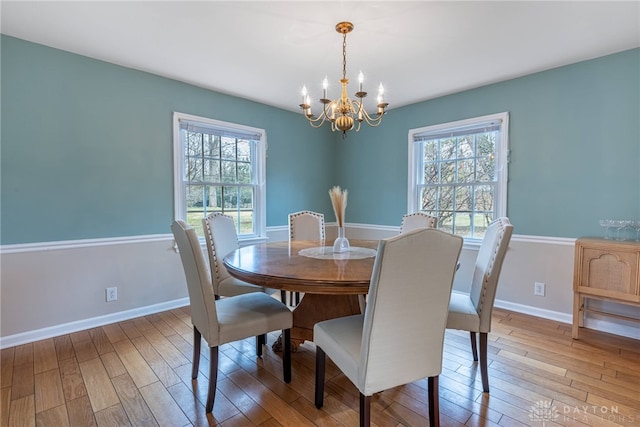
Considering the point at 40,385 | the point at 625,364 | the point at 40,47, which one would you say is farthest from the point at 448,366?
the point at 40,47

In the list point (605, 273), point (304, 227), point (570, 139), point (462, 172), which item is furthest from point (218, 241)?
point (570, 139)

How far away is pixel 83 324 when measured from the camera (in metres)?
2.64

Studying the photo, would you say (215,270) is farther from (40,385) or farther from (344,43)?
(344,43)

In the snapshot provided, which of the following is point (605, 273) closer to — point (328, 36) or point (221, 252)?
point (328, 36)

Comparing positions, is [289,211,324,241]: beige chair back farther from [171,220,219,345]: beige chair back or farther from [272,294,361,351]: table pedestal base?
[171,220,219,345]: beige chair back

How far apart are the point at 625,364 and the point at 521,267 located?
1.10m

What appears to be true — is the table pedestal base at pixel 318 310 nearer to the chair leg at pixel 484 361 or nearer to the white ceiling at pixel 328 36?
the chair leg at pixel 484 361

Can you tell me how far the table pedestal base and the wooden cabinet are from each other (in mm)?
1934

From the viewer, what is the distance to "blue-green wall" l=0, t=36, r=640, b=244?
7.82 feet

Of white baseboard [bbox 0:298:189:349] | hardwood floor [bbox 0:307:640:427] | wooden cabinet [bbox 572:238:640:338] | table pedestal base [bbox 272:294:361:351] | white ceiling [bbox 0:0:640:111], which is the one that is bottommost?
hardwood floor [bbox 0:307:640:427]

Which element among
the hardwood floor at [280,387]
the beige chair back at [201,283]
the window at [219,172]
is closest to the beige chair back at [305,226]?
the window at [219,172]

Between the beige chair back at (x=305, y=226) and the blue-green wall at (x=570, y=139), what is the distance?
1.84 m

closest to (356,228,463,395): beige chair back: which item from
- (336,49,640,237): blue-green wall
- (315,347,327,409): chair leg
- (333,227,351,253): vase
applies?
(315,347,327,409): chair leg

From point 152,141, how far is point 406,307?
2.92 m
